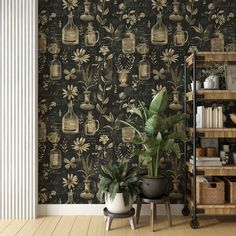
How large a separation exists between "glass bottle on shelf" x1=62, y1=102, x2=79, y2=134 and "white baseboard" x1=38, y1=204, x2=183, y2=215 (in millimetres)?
880

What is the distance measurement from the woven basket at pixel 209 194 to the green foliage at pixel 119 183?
2.13ft

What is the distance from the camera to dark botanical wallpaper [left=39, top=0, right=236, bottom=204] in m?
3.69

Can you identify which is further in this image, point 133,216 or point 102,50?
point 102,50

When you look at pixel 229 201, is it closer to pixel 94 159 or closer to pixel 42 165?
pixel 94 159

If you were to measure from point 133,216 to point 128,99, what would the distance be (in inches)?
52.0

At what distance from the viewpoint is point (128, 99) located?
12.1 ft

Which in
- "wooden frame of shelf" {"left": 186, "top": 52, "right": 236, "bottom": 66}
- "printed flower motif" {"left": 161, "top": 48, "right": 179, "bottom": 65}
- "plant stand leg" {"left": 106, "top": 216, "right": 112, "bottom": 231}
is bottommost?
"plant stand leg" {"left": 106, "top": 216, "right": 112, "bottom": 231}

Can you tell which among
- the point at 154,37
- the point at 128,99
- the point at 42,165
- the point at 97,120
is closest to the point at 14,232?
the point at 42,165

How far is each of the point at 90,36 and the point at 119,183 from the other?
1.75m

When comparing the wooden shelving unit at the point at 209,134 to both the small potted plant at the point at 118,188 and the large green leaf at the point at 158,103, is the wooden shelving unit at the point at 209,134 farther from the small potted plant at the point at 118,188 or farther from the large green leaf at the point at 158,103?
the small potted plant at the point at 118,188

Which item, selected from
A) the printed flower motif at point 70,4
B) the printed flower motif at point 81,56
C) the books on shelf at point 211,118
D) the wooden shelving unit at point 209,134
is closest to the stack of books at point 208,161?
the wooden shelving unit at point 209,134

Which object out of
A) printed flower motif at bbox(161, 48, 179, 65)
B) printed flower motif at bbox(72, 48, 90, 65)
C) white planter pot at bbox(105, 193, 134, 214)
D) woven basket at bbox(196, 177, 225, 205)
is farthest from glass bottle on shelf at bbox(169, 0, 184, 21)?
white planter pot at bbox(105, 193, 134, 214)

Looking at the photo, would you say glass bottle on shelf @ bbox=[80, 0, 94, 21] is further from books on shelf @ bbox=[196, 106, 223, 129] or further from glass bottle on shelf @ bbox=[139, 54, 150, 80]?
books on shelf @ bbox=[196, 106, 223, 129]

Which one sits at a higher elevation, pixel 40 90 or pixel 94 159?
pixel 40 90
